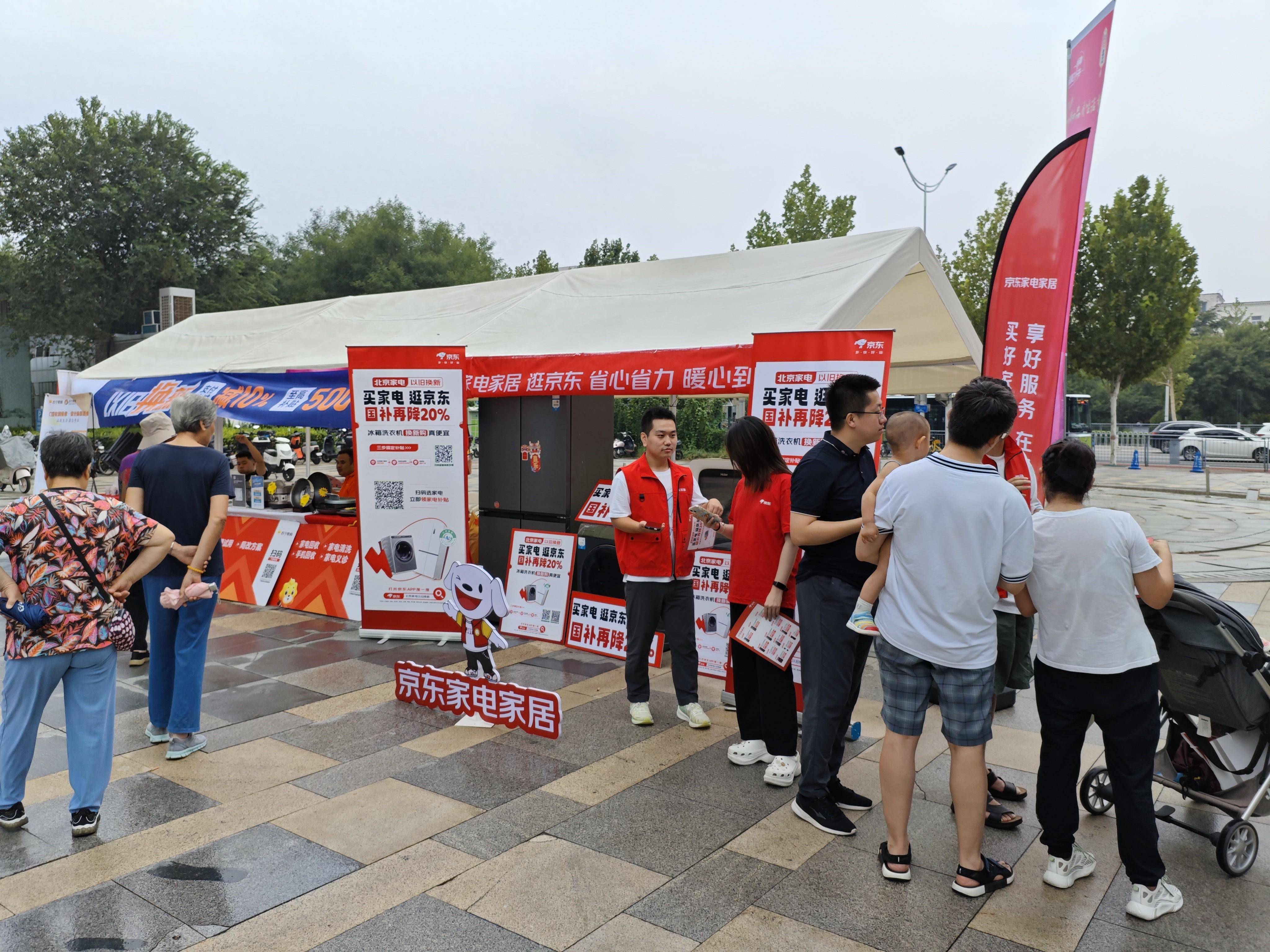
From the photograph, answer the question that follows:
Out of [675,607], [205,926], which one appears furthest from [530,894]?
[675,607]

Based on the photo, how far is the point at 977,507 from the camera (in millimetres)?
→ 2967

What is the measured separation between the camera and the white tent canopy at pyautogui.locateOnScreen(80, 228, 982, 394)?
6.11 metres

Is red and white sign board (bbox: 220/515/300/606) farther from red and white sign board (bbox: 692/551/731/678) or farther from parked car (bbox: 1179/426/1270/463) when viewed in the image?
parked car (bbox: 1179/426/1270/463)

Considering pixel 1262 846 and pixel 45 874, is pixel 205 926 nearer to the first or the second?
pixel 45 874

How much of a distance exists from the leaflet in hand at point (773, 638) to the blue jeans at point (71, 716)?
2760 millimetres

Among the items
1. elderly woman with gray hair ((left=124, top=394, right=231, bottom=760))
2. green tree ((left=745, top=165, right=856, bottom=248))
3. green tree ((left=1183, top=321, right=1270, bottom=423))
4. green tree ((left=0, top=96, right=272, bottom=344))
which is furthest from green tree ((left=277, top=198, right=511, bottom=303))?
green tree ((left=1183, top=321, right=1270, bottom=423))

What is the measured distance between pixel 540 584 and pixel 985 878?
4398 mm

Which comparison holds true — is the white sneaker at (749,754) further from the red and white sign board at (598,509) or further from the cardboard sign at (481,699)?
the red and white sign board at (598,509)

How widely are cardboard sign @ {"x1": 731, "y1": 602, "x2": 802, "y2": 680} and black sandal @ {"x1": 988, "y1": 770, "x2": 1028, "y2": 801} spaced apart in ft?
3.55

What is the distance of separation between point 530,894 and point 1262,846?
3.00 metres

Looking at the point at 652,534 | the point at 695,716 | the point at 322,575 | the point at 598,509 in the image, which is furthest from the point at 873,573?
the point at 322,575

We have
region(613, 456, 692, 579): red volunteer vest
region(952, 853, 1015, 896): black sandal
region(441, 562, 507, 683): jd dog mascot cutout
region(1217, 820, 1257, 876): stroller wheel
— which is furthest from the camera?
region(441, 562, 507, 683): jd dog mascot cutout

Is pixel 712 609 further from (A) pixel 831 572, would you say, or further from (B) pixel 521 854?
(B) pixel 521 854

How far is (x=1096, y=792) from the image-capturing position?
12.5 feet
